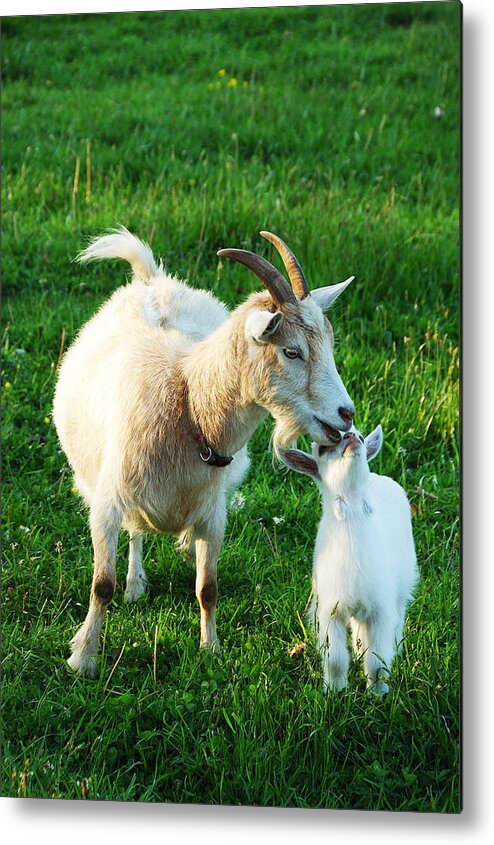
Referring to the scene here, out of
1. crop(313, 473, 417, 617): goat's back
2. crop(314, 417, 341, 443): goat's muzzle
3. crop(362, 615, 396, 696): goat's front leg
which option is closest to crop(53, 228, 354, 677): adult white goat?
crop(314, 417, 341, 443): goat's muzzle

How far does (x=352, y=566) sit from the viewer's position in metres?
2.96

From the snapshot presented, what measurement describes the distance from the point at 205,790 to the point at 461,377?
3.96ft

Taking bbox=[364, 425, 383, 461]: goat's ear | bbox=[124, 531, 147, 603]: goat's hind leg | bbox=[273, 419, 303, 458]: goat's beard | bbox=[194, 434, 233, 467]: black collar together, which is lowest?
bbox=[124, 531, 147, 603]: goat's hind leg

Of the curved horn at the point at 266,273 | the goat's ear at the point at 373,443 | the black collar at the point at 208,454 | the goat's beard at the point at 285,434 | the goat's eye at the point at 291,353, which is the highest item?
the curved horn at the point at 266,273

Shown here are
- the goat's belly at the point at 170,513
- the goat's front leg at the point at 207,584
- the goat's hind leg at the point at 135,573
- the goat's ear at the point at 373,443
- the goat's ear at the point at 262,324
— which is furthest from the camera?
the goat's hind leg at the point at 135,573

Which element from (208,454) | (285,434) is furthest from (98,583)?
(285,434)

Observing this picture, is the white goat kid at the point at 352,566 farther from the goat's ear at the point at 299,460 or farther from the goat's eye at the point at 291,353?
the goat's eye at the point at 291,353

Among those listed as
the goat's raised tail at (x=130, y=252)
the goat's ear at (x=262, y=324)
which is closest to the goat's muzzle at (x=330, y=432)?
the goat's ear at (x=262, y=324)

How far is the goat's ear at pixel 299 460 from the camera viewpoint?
118 inches

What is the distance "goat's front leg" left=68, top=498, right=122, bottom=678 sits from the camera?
323 cm

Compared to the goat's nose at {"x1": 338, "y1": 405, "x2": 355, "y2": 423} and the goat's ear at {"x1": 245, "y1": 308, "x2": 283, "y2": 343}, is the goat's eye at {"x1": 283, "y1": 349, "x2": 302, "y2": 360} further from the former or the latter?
the goat's nose at {"x1": 338, "y1": 405, "x2": 355, "y2": 423}

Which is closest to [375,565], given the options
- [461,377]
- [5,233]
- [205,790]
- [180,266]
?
[461,377]

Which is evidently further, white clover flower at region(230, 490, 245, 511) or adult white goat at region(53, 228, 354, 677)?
white clover flower at region(230, 490, 245, 511)

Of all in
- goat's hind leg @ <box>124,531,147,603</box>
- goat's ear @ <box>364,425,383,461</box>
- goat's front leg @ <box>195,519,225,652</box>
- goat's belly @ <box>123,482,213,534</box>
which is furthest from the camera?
goat's hind leg @ <box>124,531,147,603</box>
